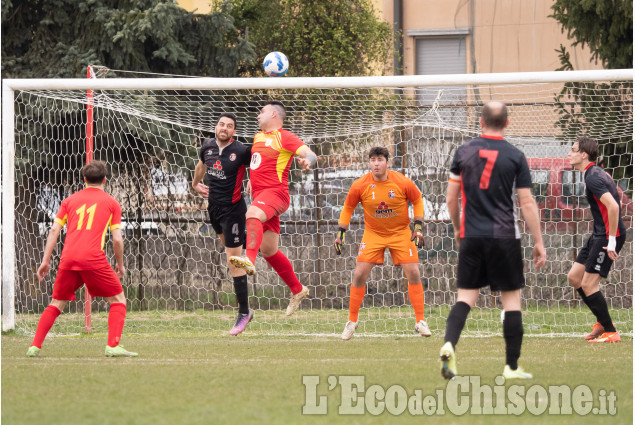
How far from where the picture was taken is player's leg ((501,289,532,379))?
6.12 meters

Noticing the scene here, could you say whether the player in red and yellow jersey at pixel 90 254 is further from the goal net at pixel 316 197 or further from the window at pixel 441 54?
the window at pixel 441 54

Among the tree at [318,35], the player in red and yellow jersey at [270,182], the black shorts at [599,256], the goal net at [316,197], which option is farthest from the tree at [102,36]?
the black shorts at [599,256]

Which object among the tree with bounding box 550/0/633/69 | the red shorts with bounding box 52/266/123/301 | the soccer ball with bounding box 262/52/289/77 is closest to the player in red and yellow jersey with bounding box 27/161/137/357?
the red shorts with bounding box 52/266/123/301

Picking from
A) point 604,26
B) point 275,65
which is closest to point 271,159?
point 275,65

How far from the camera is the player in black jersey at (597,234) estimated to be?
29.0 feet

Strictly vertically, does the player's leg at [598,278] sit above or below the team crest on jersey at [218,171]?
below

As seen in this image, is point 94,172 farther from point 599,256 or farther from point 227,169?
point 599,256

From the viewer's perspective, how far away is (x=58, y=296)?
7621 mm

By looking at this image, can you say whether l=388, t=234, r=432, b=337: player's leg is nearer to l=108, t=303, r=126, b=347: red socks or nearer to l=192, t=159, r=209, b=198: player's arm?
l=192, t=159, r=209, b=198: player's arm

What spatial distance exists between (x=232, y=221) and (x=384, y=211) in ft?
5.59

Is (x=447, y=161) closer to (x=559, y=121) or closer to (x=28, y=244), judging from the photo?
(x=559, y=121)

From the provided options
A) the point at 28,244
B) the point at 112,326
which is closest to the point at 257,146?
the point at 112,326

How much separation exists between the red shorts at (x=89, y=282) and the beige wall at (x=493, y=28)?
15.9 meters

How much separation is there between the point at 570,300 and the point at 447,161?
2992 millimetres
